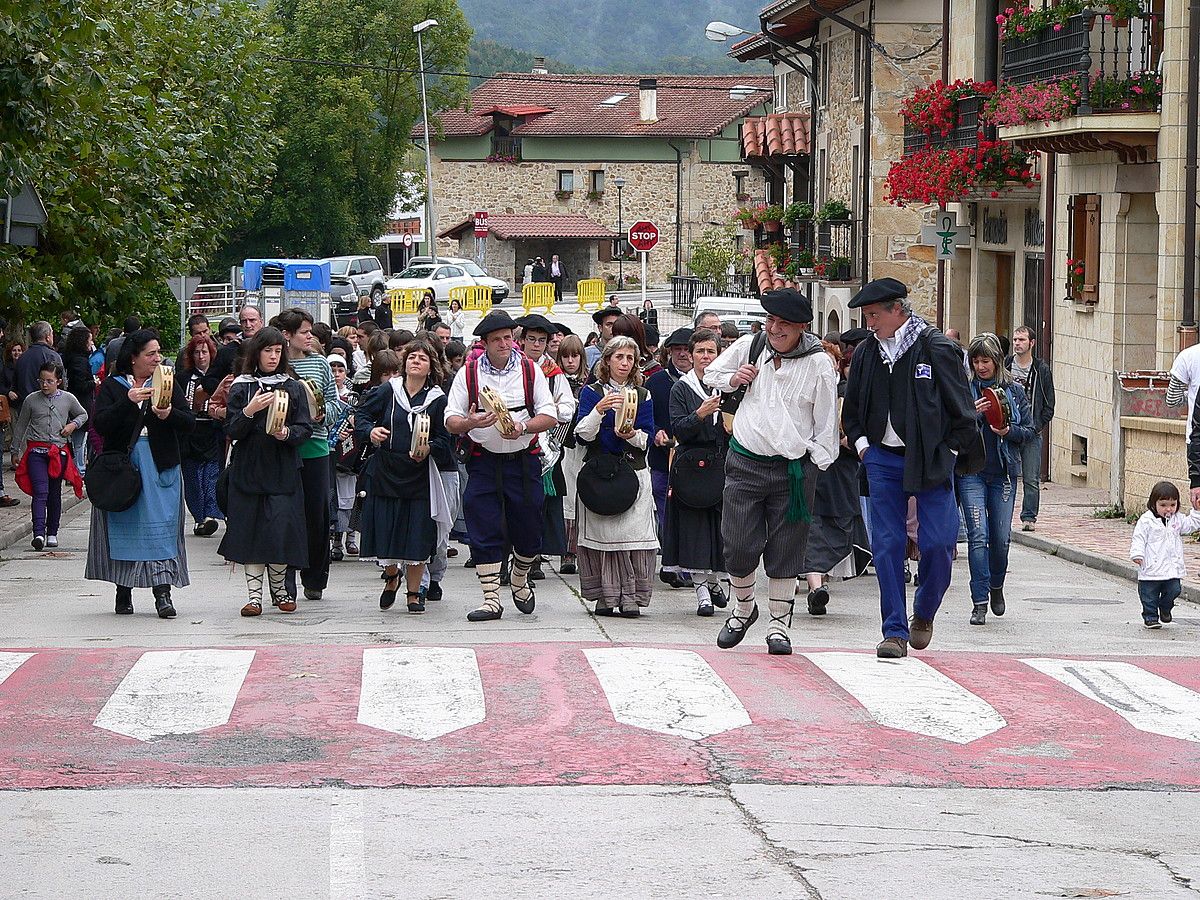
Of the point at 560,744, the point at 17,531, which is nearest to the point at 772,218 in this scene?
the point at 17,531

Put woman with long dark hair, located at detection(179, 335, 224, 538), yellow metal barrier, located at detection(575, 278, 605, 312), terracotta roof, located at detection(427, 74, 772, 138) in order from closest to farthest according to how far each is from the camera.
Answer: woman with long dark hair, located at detection(179, 335, 224, 538) → yellow metal barrier, located at detection(575, 278, 605, 312) → terracotta roof, located at detection(427, 74, 772, 138)

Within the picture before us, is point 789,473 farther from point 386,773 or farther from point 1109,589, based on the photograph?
point 1109,589

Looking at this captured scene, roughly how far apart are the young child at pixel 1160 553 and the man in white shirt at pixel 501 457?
159 inches

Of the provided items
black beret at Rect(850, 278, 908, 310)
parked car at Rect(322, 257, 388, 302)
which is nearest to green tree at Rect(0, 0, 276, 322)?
black beret at Rect(850, 278, 908, 310)

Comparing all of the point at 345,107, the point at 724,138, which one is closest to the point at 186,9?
the point at 345,107

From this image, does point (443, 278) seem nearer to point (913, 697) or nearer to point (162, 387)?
point (162, 387)

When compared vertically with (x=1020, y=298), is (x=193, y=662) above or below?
below

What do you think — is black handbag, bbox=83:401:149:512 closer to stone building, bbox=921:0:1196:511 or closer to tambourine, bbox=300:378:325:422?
tambourine, bbox=300:378:325:422

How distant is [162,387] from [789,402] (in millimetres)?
4159

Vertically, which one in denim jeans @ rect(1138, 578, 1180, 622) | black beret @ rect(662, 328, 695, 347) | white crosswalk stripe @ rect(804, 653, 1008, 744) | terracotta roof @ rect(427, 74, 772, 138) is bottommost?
denim jeans @ rect(1138, 578, 1180, 622)

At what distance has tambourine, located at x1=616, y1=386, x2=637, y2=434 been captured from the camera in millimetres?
11500

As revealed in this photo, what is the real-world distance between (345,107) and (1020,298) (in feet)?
132

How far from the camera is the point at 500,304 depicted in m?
68.2

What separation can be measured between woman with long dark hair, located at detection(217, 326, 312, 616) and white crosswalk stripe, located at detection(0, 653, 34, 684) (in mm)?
A: 2057
